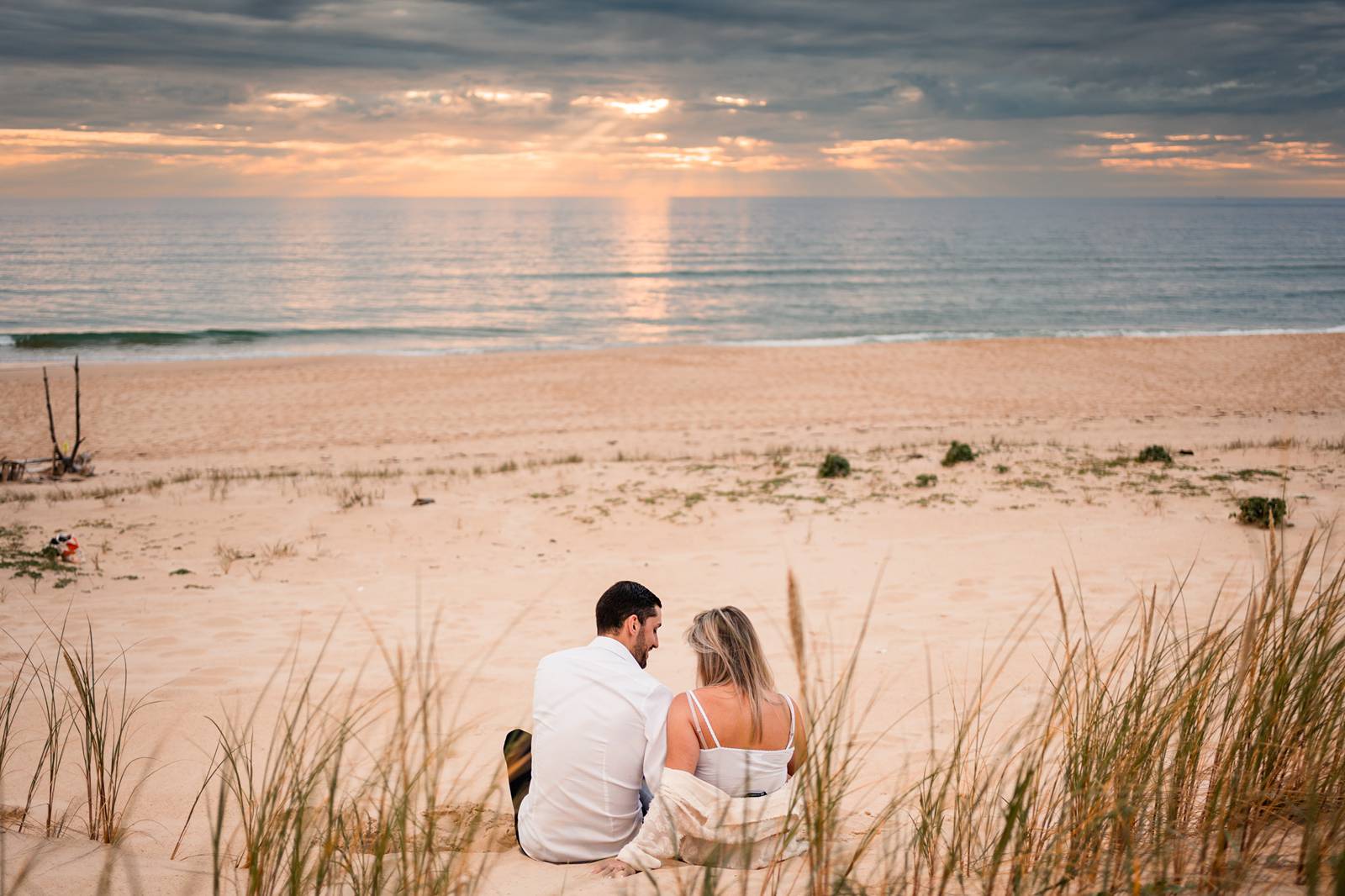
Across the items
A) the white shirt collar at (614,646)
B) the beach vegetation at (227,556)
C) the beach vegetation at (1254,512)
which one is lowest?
the beach vegetation at (227,556)

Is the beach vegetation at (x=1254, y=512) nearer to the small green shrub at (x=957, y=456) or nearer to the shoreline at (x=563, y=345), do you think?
the small green shrub at (x=957, y=456)

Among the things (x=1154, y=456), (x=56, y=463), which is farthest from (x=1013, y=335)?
(x=56, y=463)

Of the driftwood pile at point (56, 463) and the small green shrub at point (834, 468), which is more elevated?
the small green shrub at point (834, 468)

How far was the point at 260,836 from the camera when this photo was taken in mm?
2244

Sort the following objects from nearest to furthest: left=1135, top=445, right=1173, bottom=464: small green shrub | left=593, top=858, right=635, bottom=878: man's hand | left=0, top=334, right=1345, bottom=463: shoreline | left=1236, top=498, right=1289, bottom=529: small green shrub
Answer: left=593, top=858, right=635, bottom=878: man's hand → left=1236, top=498, right=1289, bottom=529: small green shrub → left=1135, top=445, right=1173, bottom=464: small green shrub → left=0, top=334, right=1345, bottom=463: shoreline

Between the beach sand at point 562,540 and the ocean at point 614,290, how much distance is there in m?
14.3

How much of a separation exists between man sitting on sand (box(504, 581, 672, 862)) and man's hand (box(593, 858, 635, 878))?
31 cm

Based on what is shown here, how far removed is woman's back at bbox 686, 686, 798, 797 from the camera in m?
3.40

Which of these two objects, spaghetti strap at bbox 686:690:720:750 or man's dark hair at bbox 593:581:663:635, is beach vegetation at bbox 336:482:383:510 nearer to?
man's dark hair at bbox 593:581:663:635

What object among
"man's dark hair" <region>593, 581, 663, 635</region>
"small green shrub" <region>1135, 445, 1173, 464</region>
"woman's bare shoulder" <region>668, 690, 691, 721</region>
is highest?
"man's dark hair" <region>593, 581, 663, 635</region>

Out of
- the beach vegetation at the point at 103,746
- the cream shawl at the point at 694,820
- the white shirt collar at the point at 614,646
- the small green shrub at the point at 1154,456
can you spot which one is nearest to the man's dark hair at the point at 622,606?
the white shirt collar at the point at 614,646

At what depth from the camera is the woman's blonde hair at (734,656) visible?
136 inches

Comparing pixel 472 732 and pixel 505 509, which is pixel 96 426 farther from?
pixel 472 732

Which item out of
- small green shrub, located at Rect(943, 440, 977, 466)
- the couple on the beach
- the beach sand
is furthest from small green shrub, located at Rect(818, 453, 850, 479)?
the couple on the beach
